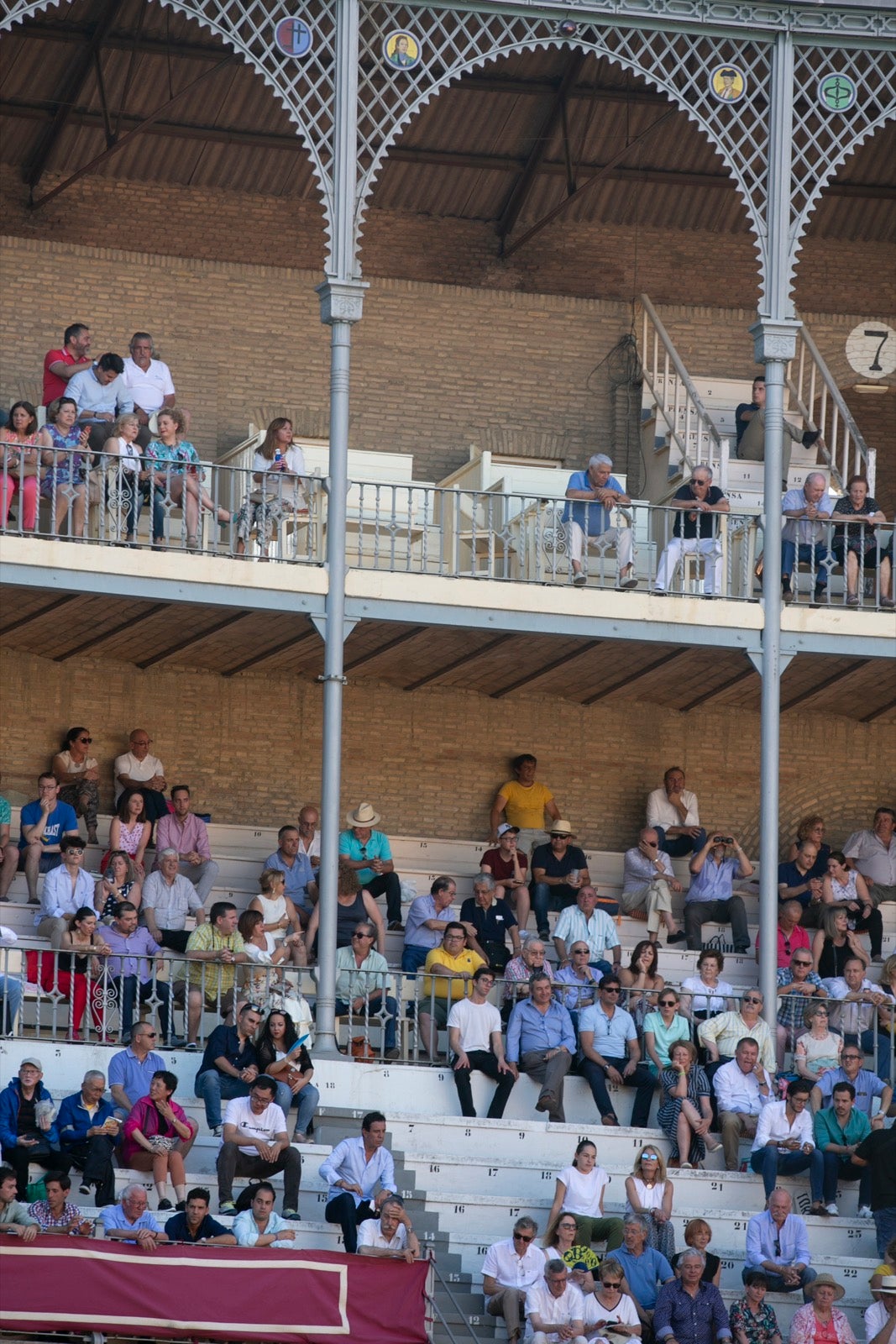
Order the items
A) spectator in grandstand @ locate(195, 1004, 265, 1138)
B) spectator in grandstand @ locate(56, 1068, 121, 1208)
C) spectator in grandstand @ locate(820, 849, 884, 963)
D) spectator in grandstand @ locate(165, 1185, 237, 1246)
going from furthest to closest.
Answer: spectator in grandstand @ locate(820, 849, 884, 963), spectator in grandstand @ locate(195, 1004, 265, 1138), spectator in grandstand @ locate(56, 1068, 121, 1208), spectator in grandstand @ locate(165, 1185, 237, 1246)

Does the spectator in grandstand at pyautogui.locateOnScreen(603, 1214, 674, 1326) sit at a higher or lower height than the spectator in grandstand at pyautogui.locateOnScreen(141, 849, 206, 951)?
lower

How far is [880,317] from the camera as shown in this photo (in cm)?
2388

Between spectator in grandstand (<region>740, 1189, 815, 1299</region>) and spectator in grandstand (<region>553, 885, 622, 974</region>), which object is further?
spectator in grandstand (<region>553, 885, 622, 974</region>)

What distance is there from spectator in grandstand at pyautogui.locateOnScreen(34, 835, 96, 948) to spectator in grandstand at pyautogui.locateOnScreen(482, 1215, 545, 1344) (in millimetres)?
4313

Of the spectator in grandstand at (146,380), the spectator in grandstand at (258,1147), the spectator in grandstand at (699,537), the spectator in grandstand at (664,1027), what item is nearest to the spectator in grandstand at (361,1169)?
the spectator in grandstand at (258,1147)

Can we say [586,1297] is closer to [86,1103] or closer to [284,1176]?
[284,1176]

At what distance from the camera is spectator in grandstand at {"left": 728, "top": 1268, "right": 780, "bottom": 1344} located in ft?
48.8

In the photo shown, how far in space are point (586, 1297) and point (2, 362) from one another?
34.3ft

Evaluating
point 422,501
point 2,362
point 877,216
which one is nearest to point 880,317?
point 877,216

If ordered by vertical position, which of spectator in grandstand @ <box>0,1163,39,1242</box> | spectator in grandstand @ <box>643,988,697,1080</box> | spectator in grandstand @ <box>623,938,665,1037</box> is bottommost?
spectator in grandstand @ <box>0,1163,39,1242</box>

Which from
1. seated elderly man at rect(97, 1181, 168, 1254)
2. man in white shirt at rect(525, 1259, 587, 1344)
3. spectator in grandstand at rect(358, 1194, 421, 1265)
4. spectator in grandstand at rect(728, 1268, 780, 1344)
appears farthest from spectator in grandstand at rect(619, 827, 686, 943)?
seated elderly man at rect(97, 1181, 168, 1254)

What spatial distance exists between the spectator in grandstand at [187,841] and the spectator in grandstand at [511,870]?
2.18m

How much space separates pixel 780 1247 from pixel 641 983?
2.85m

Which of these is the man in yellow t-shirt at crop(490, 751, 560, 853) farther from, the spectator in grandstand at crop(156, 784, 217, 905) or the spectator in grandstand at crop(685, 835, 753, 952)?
the spectator in grandstand at crop(156, 784, 217, 905)
